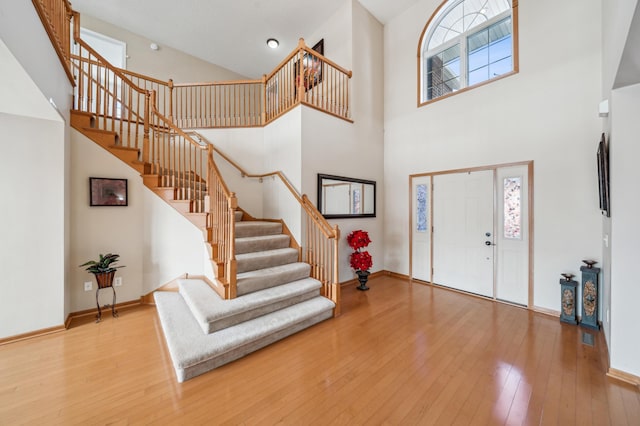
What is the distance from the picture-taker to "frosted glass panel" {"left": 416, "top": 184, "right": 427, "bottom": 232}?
450cm

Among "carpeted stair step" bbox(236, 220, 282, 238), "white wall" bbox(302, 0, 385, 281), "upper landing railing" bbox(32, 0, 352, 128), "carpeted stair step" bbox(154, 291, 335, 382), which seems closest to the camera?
"carpeted stair step" bbox(154, 291, 335, 382)

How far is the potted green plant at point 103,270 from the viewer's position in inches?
118

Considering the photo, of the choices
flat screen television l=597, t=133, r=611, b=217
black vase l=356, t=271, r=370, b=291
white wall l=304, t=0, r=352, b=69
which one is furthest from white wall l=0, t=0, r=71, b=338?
flat screen television l=597, t=133, r=611, b=217

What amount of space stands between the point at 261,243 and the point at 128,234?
1.87m

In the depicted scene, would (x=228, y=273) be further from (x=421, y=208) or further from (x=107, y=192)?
(x=421, y=208)

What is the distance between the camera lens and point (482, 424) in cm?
158

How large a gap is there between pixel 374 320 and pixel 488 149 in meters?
3.10

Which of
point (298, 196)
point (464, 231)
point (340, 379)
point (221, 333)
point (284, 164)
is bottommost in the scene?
point (340, 379)

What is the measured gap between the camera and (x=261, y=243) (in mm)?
3580

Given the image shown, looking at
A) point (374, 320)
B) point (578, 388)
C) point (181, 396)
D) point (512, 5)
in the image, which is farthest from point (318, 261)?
point (512, 5)

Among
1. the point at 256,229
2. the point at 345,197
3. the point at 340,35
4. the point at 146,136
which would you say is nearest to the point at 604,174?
the point at 345,197

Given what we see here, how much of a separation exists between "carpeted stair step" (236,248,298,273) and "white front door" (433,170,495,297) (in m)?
2.62

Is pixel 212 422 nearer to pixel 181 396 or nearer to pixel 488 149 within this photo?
pixel 181 396

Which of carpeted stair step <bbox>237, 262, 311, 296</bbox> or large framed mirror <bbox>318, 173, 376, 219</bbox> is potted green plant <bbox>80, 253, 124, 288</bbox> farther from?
large framed mirror <bbox>318, 173, 376, 219</bbox>
